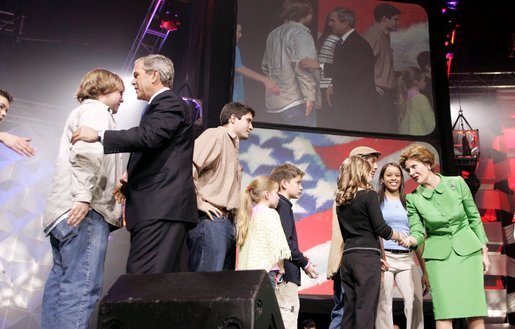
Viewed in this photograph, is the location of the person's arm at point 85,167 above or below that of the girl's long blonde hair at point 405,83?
below

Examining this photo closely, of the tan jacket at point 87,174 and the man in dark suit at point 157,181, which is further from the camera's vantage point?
the tan jacket at point 87,174

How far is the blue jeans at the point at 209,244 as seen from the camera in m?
2.98

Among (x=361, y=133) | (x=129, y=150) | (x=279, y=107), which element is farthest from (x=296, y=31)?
(x=129, y=150)

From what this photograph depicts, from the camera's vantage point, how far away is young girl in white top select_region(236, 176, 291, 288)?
357 cm

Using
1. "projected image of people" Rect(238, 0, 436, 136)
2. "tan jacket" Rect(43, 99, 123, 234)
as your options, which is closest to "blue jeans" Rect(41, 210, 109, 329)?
"tan jacket" Rect(43, 99, 123, 234)

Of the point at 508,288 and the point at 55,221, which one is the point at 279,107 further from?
the point at 508,288

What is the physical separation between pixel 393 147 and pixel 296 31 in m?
1.75

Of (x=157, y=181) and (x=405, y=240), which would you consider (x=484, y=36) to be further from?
(x=157, y=181)

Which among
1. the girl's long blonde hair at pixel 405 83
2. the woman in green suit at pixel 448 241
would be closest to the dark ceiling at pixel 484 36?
the girl's long blonde hair at pixel 405 83

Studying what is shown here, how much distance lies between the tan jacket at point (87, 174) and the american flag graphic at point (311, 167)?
309 cm

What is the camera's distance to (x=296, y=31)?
630 cm

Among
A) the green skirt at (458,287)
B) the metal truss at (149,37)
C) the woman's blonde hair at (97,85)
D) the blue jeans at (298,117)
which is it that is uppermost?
the metal truss at (149,37)

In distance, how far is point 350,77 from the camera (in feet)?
20.7

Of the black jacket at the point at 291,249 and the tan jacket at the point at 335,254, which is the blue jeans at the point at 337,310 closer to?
the tan jacket at the point at 335,254
